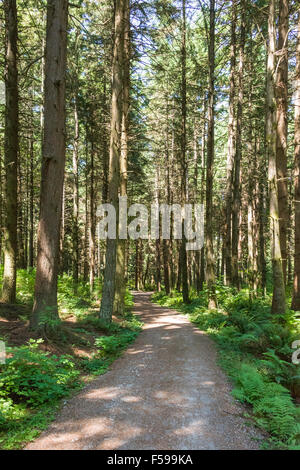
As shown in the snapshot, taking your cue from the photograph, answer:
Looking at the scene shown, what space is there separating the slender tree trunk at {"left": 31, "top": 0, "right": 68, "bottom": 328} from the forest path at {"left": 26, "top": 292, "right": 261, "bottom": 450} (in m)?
2.46

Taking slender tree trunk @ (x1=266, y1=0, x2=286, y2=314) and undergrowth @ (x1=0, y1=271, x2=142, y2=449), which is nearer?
undergrowth @ (x1=0, y1=271, x2=142, y2=449)

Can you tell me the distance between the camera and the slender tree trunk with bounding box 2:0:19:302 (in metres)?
9.59

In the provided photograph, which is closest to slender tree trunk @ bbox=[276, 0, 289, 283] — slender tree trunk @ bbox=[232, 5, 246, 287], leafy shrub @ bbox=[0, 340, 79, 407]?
slender tree trunk @ bbox=[232, 5, 246, 287]

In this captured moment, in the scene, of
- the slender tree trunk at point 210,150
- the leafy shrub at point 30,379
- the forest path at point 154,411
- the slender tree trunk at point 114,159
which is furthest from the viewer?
the slender tree trunk at point 210,150

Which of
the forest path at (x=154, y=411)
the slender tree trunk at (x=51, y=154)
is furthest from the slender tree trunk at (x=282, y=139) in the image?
the slender tree trunk at (x=51, y=154)

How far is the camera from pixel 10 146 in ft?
32.2

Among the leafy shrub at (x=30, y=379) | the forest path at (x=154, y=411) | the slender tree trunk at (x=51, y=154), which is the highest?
the slender tree trunk at (x=51, y=154)

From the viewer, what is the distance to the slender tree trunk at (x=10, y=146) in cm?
959

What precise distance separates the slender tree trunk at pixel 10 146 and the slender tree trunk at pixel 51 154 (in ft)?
10.7

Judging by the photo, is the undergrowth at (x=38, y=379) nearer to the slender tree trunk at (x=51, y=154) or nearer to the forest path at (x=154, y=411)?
the forest path at (x=154, y=411)

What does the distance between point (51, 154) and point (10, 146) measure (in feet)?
12.4

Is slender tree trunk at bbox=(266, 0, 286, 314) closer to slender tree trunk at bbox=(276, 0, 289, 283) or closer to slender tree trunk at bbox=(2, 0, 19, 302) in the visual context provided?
slender tree trunk at bbox=(276, 0, 289, 283)

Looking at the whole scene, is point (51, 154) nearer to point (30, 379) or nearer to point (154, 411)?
point (30, 379)
